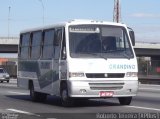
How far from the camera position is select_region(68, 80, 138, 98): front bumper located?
17.0 meters

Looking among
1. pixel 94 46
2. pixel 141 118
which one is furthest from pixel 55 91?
pixel 141 118

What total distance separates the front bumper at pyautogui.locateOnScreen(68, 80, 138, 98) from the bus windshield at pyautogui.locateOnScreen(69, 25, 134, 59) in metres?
0.90

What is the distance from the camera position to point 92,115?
15141mm

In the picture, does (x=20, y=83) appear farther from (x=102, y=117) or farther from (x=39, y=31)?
(x=102, y=117)

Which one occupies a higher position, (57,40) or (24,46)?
(57,40)

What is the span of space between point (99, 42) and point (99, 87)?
1599mm

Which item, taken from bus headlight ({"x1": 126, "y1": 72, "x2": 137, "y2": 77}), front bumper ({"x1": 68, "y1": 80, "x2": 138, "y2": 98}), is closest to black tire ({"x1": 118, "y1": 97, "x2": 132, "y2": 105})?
front bumper ({"x1": 68, "y1": 80, "x2": 138, "y2": 98})

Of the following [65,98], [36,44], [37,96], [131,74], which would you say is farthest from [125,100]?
[36,44]

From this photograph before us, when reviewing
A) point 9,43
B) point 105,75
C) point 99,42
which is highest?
point 9,43

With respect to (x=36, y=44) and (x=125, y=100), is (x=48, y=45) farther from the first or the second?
(x=125, y=100)

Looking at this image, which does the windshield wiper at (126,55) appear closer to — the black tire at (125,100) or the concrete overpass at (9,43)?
the black tire at (125,100)

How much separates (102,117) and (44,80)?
568cm

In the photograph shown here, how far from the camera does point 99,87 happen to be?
1730cm

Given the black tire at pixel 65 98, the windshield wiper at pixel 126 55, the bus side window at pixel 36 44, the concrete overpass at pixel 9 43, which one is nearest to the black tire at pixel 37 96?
the bus side window at pixel 36 44
